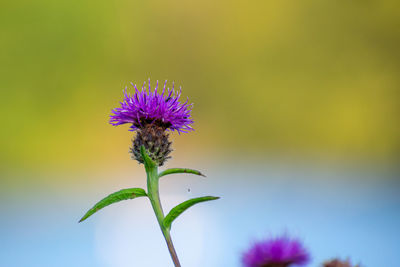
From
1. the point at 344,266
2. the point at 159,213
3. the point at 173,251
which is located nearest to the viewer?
the point at 344,266

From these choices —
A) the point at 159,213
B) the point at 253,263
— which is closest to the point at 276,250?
the point at 253,263

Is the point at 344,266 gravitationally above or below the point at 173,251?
below

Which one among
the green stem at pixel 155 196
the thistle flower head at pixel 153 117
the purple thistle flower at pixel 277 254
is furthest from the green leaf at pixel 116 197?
the purple thistle flower at pixel 277 254

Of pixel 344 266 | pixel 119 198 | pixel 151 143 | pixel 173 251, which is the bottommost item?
pixel 344 266

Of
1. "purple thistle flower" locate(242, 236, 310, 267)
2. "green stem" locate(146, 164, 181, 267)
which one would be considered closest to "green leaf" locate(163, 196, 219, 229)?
"green stem" locate(146, 164, 181, 267)

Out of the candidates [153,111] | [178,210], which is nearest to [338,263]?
[178,210]

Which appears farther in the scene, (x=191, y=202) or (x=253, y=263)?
(x=191, y=202)

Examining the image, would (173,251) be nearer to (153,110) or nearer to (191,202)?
(191,202)
